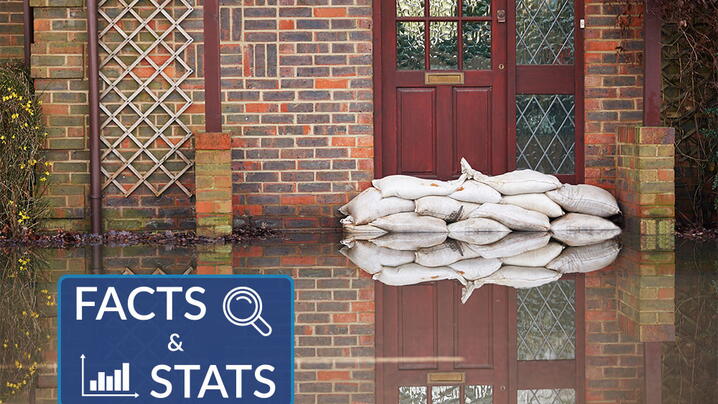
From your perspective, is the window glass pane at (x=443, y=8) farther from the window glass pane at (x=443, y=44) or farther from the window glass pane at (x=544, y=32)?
the window glass pane at (x=544, y=32)

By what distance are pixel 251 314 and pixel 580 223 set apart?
4.97m

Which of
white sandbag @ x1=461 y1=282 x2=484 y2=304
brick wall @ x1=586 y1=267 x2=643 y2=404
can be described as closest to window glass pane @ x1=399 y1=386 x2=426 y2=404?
brick wall @ x1=586 y1=267 x2=643 y2=404

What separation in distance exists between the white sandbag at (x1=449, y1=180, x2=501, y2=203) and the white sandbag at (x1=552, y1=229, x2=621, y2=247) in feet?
1.71

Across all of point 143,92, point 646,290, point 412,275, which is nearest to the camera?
point 646,290

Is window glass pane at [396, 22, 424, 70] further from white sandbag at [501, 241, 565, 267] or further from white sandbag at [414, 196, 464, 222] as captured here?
white sandbag at [501, 241, 565, 267]

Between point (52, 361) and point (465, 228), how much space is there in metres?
5.00

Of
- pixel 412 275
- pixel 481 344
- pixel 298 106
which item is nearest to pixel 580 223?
pixel 298 106

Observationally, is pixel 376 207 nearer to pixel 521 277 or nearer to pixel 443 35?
pixel 443 35

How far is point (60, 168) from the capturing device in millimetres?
10156

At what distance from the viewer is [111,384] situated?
451 cm

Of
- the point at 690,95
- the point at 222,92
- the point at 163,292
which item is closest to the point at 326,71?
the point at 222,92

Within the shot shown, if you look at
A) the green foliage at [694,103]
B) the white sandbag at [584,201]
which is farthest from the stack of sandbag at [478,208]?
the green foliage at [694,103]

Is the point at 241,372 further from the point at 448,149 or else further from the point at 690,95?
the point at 690,95

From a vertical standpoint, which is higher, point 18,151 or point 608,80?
point 608,80
